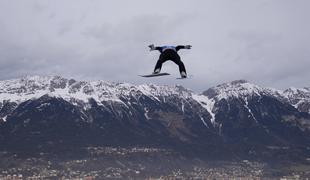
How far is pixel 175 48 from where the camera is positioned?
45500mm

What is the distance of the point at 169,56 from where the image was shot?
46188 mm

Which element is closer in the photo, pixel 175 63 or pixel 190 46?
pixel 190 46

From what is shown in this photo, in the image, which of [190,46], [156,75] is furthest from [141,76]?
[190,46]

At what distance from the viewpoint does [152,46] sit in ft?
147

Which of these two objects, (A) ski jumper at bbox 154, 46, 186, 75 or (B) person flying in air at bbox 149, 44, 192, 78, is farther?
(A) ski jumper at bbox 154, 46, 186, 75

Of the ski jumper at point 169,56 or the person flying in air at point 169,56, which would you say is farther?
the ski jumper at point 169,56

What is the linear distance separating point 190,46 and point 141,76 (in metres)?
4.76

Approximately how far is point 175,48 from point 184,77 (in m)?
2.62

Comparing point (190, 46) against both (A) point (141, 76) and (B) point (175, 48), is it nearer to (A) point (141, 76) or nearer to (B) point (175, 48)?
(B) point (175, 48)

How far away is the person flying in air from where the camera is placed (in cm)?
4519

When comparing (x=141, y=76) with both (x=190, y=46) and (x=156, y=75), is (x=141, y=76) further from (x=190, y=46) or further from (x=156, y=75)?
(x=190, y=46)

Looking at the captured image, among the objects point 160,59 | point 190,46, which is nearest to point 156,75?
point 160,59

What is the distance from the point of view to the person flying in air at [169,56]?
4519 centimetres

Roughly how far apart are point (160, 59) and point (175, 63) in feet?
4.95
